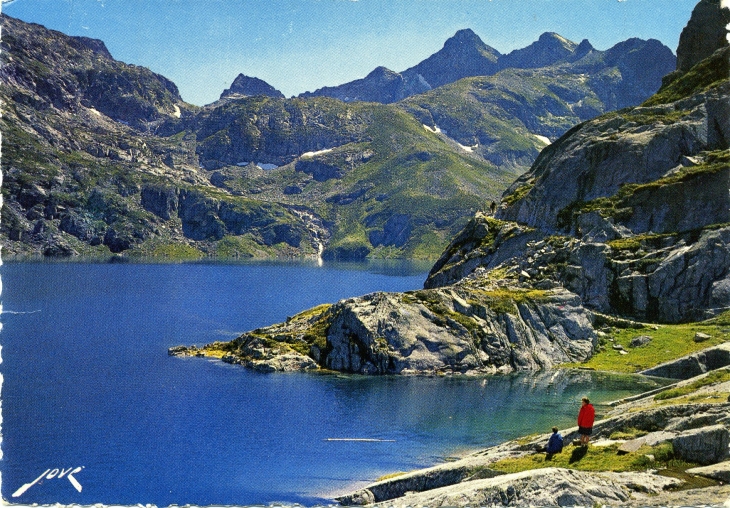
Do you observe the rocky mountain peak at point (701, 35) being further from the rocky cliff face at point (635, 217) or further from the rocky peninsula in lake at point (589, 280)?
the rocky cliff face at point (635, 217)

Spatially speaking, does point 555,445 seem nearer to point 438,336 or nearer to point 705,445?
point 705,445

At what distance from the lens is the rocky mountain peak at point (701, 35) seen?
505 feet

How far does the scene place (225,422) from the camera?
77312 millimetres

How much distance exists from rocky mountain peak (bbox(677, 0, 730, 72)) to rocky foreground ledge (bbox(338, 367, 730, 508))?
12846cm

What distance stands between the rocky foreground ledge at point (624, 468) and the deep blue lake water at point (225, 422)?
16280 mm

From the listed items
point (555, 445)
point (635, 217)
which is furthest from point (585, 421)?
point (635, 217)

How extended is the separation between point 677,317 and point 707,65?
6110 centimetres

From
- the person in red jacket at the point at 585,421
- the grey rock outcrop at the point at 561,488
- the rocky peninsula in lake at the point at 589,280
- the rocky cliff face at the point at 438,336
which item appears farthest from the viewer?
the rocky peninsula in lake at the point at 589,280

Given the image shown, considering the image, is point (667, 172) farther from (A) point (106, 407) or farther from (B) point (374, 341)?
(A) point (106, 407)

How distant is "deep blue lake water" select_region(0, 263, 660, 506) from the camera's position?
5644cm

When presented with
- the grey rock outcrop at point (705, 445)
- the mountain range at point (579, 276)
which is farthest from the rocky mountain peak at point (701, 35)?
the grey rock outcrop at point (705, 445)

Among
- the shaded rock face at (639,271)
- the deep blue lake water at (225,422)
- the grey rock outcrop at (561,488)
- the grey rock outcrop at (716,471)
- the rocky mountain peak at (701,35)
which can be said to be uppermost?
the rocky mountain peak at (701,35)

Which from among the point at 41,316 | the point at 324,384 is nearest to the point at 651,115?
the point at 324,384

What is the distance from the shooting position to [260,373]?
10362 centimetres
